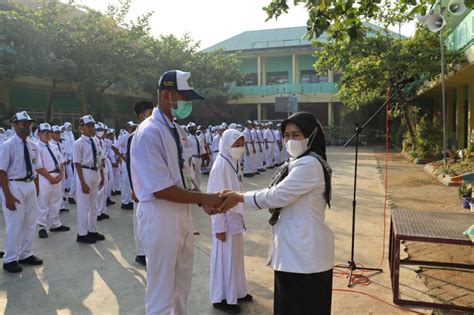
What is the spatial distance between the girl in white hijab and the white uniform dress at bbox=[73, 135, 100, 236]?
3.45 meters

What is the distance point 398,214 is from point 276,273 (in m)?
2.80

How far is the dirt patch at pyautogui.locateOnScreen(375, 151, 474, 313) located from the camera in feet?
15.2

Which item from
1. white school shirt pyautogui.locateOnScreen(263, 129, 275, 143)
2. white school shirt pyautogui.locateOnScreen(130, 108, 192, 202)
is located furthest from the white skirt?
white school shirt pyautogui.locateOnScreen(263, 129, 275, 143)

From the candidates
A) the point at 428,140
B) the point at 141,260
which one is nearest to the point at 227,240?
the point at 141,260

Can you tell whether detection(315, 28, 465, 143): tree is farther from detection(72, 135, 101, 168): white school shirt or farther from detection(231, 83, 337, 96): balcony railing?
detection(231, 83, 337, 96): balcony railing

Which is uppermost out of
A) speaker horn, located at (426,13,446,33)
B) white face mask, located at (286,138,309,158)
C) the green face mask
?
speaker horn, located at (426,13,446,33)

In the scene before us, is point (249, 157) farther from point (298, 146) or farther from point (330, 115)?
point (330, 115)

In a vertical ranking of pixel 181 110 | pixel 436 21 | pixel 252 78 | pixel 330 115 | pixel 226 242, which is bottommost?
pixel 226 242

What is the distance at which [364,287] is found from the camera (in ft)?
15.9

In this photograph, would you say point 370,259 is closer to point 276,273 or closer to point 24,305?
point 276,273

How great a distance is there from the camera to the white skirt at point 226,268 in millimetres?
4199

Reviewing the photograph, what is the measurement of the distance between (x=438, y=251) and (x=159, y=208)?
4870mm

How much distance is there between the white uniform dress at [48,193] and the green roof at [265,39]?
1185 inches

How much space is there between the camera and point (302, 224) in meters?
2.83
